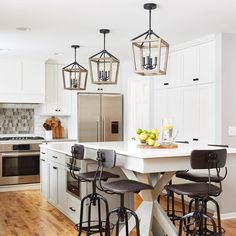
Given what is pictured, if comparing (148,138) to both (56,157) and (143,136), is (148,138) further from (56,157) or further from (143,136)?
(56,157)

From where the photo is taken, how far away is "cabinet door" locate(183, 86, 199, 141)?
5605 millimetres

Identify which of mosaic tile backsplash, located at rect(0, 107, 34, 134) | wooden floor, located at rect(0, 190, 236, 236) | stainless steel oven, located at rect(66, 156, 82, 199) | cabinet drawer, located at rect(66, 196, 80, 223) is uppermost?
mosaic tile backsplash, located at rect(0, 107, 34, 134)

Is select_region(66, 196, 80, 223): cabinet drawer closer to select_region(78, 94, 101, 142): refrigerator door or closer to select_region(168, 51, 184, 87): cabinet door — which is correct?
select_region(168, 51, 184, 87): cabinet door

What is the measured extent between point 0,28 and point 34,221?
2471mm

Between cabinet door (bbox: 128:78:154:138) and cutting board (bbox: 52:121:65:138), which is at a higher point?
cabinet door (bbox: 128:78:154:138)

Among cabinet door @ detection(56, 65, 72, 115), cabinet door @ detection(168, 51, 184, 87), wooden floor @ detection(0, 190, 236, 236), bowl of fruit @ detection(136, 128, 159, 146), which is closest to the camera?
bowl of fruit @ detection(136, 128, 159, 146)

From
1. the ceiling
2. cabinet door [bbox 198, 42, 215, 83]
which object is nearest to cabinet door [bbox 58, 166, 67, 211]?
the ceiling

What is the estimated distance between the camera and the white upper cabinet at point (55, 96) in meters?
7.51

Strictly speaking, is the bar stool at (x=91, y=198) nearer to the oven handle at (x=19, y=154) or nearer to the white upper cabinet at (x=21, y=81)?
the oven handle at (x=19, y=154)

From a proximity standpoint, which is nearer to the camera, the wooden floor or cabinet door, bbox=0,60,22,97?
the wooden floor

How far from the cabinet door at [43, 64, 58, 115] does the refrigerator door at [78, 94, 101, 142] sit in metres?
0.51

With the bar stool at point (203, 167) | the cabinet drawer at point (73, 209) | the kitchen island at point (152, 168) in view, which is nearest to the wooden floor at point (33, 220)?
the cabinet drawer at point (73, 209)

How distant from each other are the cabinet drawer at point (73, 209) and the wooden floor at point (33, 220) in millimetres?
89

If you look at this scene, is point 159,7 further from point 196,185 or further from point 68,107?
point 68,107
